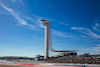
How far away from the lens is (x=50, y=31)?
251 ft

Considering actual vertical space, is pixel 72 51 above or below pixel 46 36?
below

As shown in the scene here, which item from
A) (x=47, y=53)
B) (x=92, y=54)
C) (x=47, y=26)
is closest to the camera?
(x=92, y=54)

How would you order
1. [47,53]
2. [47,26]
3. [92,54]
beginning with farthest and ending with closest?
[47,26] < [47,53] < [92,54]

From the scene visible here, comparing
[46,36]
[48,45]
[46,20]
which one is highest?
[46,20]

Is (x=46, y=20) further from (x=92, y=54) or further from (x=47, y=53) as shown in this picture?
(x=92, y=54)

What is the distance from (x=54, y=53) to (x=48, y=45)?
26.3 ft

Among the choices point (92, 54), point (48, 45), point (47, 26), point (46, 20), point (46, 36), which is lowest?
point (92, 54)

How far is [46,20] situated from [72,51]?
3028 centimetres

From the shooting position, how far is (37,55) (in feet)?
247

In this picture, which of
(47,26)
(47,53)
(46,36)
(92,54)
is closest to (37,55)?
(47,53)

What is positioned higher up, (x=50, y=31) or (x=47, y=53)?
(x=50, y=31)

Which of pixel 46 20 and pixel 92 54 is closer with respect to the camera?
pixel 92 54

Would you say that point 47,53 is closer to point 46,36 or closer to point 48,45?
point 48,45

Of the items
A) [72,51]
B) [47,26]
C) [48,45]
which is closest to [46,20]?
[47,26]
